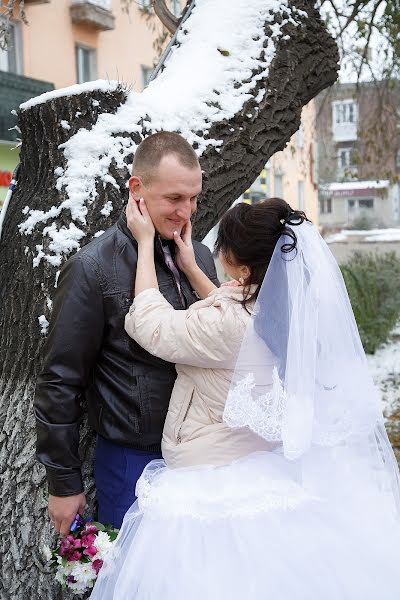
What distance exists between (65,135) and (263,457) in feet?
4.74

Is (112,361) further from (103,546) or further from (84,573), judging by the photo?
(84,573)

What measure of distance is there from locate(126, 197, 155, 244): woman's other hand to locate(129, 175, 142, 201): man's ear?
0.02 metres

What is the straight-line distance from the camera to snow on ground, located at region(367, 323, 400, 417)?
7.73 meters

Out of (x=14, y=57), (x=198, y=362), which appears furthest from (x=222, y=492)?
(x=14, y=57)

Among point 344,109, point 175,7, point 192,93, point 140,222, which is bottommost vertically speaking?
point 140,222

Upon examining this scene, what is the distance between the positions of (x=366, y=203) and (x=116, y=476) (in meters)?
53.3

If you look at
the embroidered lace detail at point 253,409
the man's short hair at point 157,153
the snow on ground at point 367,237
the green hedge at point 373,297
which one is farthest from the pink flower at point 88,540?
the snow on ground at point 367,237

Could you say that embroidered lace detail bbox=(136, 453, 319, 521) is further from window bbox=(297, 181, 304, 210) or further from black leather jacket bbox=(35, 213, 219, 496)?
window bbox=(297, 181, 304, 210)

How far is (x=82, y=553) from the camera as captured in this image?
2.30 m

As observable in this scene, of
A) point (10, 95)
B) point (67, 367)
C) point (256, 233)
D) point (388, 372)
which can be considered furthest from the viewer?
point (10, 95)

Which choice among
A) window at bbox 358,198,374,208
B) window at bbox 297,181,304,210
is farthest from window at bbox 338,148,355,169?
window at bbox 358,198,374,208

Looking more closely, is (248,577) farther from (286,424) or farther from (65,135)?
(65,135)

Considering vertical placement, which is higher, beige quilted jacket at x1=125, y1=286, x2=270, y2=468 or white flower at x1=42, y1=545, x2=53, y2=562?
beige quilted jacket at x1=125, y1=286, x2=270, y2=468

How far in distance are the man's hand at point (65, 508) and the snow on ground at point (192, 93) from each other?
0.89 m
